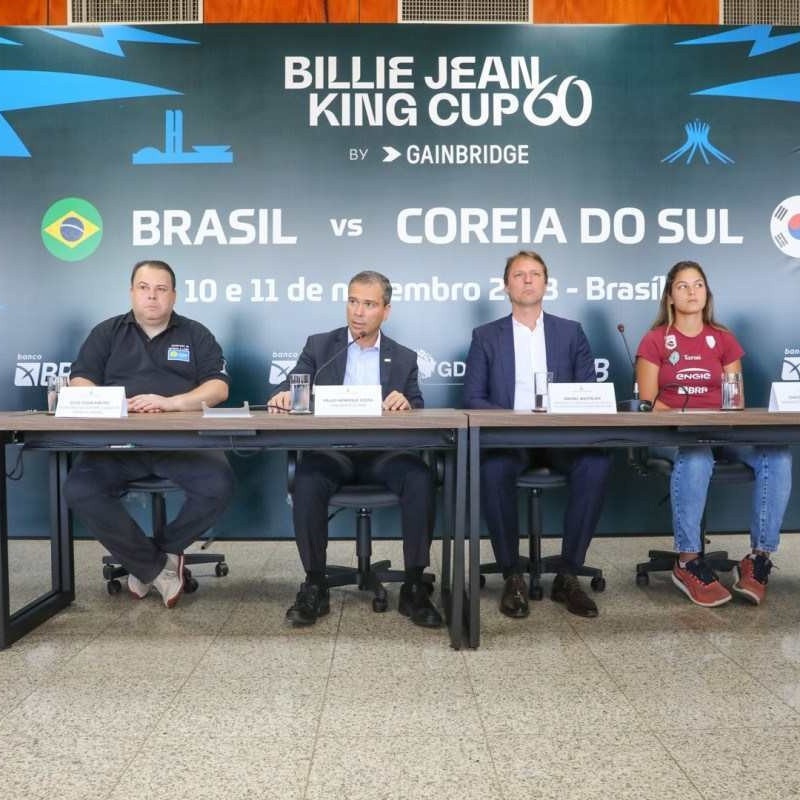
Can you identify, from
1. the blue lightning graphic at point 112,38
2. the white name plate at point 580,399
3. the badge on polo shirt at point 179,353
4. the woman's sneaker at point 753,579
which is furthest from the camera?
the blue lightning graphic at point 112,38

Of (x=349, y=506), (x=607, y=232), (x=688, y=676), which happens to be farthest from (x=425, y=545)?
(x=607, y=232)

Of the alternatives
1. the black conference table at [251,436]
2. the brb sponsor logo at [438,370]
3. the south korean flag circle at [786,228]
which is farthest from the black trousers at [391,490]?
the south korean flag circle at [786,228]

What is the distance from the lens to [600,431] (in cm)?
220

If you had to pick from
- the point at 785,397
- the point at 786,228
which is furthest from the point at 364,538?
the point at 786,228

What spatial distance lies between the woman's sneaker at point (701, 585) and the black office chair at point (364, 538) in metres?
0.89

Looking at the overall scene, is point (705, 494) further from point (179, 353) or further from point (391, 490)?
point (179, 353)

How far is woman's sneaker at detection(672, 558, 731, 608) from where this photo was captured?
2496mm

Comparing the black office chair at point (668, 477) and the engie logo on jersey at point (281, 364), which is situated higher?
the engie logo on jersey at point (281, 364)

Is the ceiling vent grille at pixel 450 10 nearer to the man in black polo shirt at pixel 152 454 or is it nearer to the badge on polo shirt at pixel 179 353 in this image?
the man in black polo shirt at pixel 152 454

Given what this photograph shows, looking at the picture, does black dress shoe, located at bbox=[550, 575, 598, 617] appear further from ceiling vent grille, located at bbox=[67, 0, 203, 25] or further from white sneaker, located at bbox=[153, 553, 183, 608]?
ceiling vent grille, located at bbox=[67, 0, 203, 25]

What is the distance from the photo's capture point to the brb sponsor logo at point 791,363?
3.66 meters

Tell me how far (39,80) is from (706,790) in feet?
13.0

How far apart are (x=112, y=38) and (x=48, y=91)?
41 centimetres

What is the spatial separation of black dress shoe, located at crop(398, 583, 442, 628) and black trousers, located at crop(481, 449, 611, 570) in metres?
0.32
